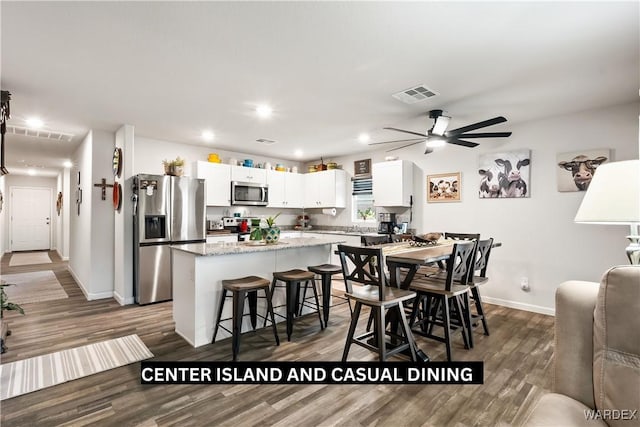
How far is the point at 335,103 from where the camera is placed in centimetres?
349

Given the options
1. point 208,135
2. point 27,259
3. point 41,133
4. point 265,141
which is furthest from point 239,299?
point 27,259

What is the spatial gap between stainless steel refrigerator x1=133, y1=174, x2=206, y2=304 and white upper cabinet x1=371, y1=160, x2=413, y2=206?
3.02 metres

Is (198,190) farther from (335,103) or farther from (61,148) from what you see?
(61,148)

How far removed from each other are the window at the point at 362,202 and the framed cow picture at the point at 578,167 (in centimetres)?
306

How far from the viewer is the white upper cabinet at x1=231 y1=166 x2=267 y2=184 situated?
582 cm

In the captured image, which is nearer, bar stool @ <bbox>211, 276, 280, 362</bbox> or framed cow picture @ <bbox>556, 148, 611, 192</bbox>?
bar stool @ <bbox>211, 276, 280, 362</bbox>

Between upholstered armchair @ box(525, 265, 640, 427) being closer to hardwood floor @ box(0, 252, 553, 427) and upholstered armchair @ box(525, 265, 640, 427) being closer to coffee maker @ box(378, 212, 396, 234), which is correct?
hardwood floor @ box(0, 252, 553, 427)

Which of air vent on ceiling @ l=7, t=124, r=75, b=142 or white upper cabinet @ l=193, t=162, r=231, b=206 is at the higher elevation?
air vent on ceiling @ l=7, t=124, r=75, b=142

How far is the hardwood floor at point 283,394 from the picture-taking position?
1933 millimetres

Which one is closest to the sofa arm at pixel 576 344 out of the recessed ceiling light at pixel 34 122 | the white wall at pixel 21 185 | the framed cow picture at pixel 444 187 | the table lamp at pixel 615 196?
the table lamp at pixel 615 196

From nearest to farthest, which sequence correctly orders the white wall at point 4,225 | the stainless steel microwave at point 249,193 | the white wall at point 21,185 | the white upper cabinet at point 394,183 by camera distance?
the white upper cabinet at point 394,183 < the stainless steel microwave at point 249,193 < the white wall at point 4,225 < the white wall at point 21,185

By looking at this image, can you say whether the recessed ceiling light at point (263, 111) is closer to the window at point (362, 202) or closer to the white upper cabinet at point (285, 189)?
the white upper cabinet at point (285, 189)

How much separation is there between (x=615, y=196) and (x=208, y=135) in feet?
15.8

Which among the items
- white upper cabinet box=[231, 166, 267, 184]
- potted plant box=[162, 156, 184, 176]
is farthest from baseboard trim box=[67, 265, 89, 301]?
white upper cabinet box=[231, 166, 267, 184]
